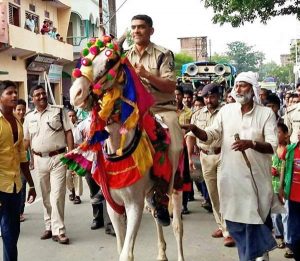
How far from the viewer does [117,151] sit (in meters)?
3.90

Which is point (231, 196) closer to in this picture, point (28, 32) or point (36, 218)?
point (36, 218)

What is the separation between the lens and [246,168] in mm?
4465

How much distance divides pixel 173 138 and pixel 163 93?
45cm

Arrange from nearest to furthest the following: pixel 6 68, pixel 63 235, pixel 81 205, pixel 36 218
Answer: pixel 63 235 < pixel 36 218 < pixel 81 205 < pixel 6 68

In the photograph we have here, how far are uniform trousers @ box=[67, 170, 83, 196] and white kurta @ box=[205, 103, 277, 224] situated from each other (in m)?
4.17

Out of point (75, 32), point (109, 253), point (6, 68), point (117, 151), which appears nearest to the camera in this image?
point (117, 151)

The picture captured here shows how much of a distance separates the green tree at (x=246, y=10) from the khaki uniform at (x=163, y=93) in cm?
722

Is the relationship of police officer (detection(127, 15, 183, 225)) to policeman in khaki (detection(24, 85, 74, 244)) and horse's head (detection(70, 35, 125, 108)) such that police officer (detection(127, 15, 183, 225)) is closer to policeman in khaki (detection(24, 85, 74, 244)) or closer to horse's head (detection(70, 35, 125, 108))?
horse's head (detection(70, 35, 125, 108))

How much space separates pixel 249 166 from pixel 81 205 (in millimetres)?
4537

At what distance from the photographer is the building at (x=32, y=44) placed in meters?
18.6

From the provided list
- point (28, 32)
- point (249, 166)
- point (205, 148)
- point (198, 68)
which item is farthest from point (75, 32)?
point (249, 166)

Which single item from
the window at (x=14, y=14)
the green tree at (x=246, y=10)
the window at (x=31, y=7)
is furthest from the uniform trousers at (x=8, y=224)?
the window at (x=31, y=7)

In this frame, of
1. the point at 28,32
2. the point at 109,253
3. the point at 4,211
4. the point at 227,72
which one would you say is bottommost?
the point at 109,253

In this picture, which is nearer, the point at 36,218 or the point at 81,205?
the point at 36,218
